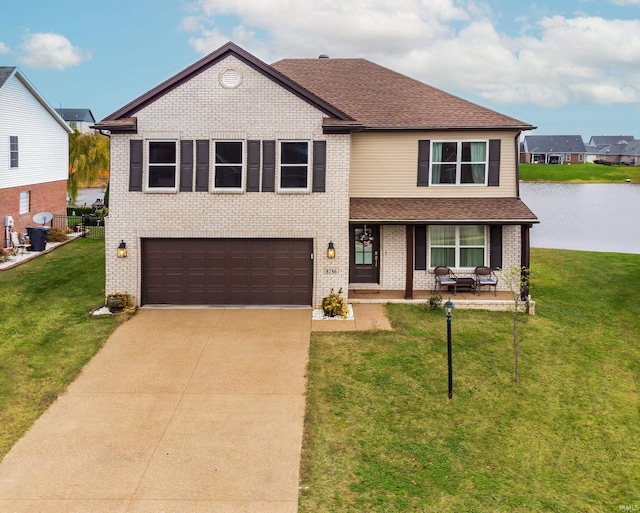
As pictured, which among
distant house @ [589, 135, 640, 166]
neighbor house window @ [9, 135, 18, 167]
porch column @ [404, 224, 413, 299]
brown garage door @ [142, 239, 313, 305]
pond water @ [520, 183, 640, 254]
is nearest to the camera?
brown garage door @ [142, 239, 313, 305]

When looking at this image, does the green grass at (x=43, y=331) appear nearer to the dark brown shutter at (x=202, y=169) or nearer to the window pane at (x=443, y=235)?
the dark brown shutter at (x=202, y=169)

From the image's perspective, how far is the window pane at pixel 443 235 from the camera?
18922mm

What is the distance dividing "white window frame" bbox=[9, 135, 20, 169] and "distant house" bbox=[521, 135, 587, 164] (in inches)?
3812

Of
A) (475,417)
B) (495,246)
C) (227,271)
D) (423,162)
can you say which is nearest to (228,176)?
(227,271)

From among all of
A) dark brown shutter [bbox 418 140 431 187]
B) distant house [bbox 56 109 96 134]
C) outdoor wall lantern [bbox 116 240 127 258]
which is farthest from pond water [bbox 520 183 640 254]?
distant house [bbox 56 109 96 134]

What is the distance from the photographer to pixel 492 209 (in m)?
18.2

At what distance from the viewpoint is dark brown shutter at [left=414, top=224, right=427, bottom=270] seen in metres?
18.9

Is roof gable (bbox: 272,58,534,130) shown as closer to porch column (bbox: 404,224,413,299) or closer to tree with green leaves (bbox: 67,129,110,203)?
porch column (bbox: 404,224,413,299)

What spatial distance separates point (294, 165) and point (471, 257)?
6808 mm

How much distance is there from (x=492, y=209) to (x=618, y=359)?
6168mm

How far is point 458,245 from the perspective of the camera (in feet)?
62.2

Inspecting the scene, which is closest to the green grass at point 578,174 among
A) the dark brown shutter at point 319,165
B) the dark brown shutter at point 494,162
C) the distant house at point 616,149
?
the distant house at point 616,149

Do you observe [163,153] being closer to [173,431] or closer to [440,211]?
[440,211]

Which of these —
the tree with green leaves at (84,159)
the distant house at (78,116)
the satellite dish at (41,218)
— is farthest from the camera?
the distant house at (78,116)
